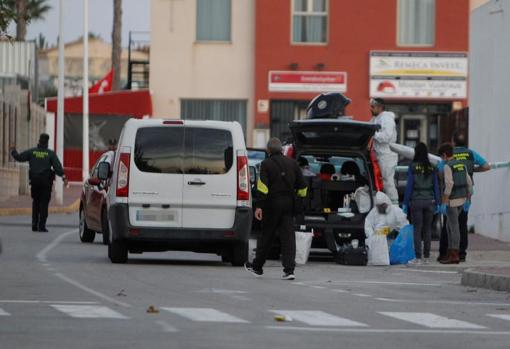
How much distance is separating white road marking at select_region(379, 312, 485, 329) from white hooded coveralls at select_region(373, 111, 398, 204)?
10.00 meters

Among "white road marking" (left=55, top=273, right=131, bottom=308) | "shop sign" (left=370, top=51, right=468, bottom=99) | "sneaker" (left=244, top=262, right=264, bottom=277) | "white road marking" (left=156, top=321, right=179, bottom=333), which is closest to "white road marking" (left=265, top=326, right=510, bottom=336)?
"white road marking" (left=156, top=321, right=179, bottom=333)

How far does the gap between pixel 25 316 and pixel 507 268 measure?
9.15m

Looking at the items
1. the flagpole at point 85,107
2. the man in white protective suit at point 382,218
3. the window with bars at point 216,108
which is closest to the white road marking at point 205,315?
the man in white protective suit at point 382,218

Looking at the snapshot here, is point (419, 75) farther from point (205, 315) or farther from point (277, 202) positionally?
point (205, 315)

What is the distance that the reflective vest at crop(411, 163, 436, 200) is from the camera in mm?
24750

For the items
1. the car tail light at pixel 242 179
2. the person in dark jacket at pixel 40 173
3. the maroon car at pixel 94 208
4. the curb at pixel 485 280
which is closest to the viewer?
the curb at pixel 485 280

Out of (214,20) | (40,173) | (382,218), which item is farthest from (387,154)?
(214,20)

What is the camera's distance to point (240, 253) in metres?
22.2

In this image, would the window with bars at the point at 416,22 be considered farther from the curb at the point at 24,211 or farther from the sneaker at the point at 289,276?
the sneaker at the point at 289,276

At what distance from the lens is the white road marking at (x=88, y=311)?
13719 mm

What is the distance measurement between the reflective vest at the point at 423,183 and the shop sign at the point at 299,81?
30500mm

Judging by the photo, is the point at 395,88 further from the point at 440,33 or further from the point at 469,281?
the point at 469,281

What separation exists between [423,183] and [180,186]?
445cm

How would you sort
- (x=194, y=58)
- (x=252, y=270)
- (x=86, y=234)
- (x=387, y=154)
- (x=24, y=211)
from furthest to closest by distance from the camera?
(x=194, y=58) → (x=24, y=211) → (x=86, y=234) → (x=387, y=154) → (x=252, y=270)
